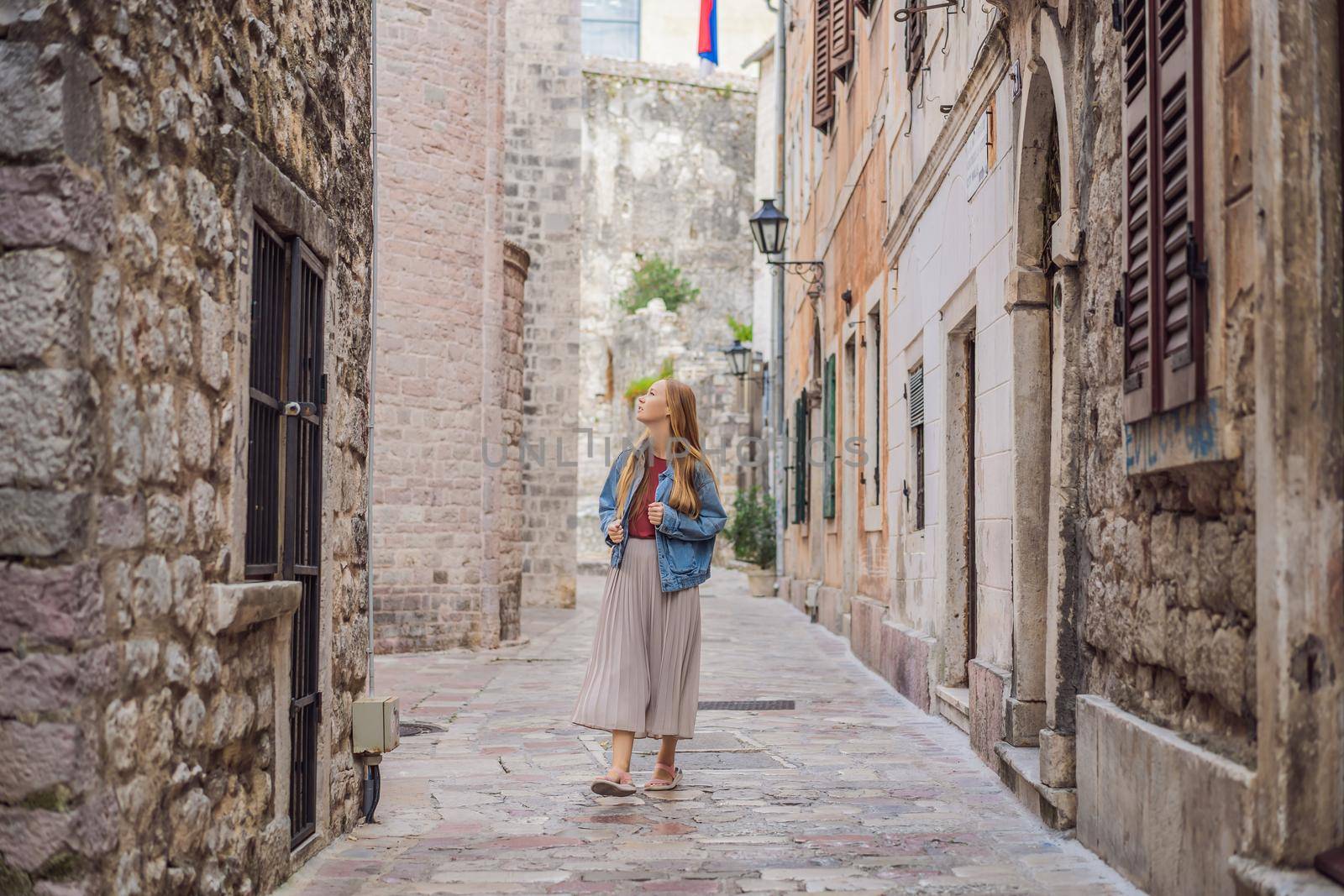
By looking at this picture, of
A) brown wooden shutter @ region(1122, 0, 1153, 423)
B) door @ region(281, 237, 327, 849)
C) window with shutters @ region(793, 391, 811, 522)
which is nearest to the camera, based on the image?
brown wooden shutter @ region(1122, 0, 1153, 423)

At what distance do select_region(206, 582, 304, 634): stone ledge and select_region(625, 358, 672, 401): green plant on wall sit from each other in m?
32.5

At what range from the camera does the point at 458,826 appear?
5625 mm

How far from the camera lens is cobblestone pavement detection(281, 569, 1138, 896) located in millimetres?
4730

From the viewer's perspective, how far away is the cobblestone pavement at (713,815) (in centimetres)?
473

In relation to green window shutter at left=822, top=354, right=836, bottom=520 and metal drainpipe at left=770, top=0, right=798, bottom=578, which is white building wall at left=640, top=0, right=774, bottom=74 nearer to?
metal drainpipe at left=770, top=0, right=798, bottom=578

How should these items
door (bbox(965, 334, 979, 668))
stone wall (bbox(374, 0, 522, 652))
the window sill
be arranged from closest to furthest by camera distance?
1. the window sill
2. door (bbox(965, 334, 979, 668))
3. stone wall (bbox(374, 0, 522, 652))

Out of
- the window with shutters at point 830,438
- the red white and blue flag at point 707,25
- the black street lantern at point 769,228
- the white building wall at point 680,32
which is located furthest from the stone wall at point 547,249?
the white building wall at point 680,32

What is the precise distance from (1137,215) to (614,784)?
120 inches

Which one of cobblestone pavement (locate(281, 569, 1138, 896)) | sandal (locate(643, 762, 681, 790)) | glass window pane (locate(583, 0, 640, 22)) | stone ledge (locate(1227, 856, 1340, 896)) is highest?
glass window pane (locate(583, 0, 640, 22))

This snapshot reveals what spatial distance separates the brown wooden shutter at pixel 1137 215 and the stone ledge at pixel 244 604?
101 inches

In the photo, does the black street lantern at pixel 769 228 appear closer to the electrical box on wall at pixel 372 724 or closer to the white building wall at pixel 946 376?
the white building wall at pixel 946 376

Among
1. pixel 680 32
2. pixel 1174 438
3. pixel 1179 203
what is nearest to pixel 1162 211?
pixel 1179 203

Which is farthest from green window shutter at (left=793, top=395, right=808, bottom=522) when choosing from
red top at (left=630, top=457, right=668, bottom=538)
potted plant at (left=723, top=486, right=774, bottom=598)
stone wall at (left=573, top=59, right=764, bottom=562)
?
stone wall at (left=573, top=59, right=764, bottom=562)

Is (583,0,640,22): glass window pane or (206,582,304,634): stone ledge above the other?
(583,0,640,22): glass window pane
